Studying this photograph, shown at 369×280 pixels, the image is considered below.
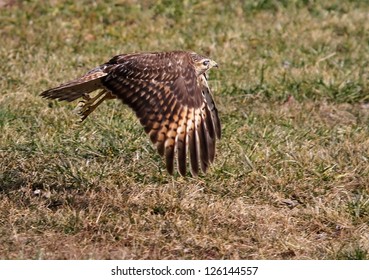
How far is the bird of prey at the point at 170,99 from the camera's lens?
6.66 meters

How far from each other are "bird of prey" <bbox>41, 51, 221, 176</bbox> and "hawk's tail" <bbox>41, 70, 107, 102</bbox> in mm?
10

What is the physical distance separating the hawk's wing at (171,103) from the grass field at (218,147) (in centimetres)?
55

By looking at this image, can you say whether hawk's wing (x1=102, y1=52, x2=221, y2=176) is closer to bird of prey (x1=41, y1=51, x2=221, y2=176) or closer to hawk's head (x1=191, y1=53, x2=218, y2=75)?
bird of prey (x1=41, y1=51, x2=221, y2=176)

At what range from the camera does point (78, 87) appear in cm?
760

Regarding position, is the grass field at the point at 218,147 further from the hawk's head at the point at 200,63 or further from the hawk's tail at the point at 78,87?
the hawk's head at the point at 200,63

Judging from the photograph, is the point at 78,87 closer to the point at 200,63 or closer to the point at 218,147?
the point at 200,63

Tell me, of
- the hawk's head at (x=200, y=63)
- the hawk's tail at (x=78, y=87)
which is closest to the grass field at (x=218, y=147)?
the hawk's tail at (x=78, y=87)

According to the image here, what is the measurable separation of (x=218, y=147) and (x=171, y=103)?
1387 mm

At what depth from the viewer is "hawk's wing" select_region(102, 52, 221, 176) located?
666 centimetres

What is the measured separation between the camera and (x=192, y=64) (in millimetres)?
7281

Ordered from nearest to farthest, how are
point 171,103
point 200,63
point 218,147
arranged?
point 171,103, point 200,63, point 218,147

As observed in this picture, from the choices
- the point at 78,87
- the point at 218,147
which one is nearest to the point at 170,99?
the point at 78,87

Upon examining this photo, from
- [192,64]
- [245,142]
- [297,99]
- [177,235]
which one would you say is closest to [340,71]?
[297,99]
